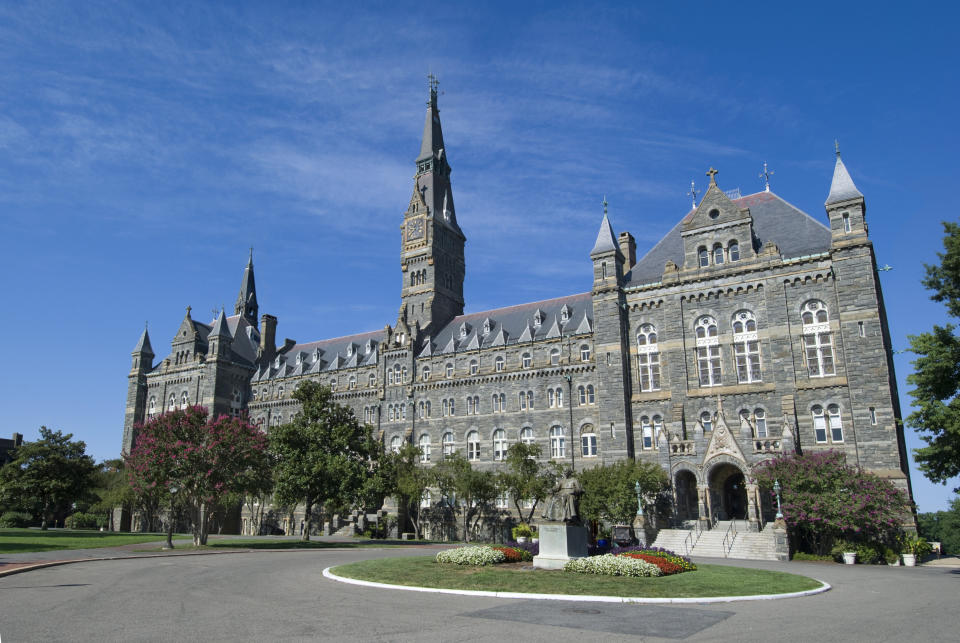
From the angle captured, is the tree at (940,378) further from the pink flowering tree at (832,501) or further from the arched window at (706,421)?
the arched window at (706,421)

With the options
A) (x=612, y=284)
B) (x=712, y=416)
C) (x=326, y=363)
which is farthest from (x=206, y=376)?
(x=712, y=416)

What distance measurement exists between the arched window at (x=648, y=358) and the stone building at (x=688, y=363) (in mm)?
106

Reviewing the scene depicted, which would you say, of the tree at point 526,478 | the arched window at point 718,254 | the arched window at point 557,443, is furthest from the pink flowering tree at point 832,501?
the arched window at point 557,443

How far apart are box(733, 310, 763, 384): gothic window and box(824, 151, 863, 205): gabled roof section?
935cm

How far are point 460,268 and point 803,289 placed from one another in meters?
40.6

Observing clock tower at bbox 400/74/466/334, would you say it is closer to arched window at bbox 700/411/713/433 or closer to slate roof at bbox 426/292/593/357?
slate roof at bbox 426/292/593/357

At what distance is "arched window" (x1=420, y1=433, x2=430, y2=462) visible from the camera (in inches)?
2542

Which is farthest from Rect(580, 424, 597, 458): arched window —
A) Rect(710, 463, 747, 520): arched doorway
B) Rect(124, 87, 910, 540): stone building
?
Rect(710, 463, 747, 520): arched doorway

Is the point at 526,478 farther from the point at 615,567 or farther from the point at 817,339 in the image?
the point at 615,567

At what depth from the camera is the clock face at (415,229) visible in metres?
76.6

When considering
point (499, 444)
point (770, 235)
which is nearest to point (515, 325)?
point (499, 444)

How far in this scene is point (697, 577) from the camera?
23766mm

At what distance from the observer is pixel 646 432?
165 ft

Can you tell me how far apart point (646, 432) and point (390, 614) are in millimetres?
37327
